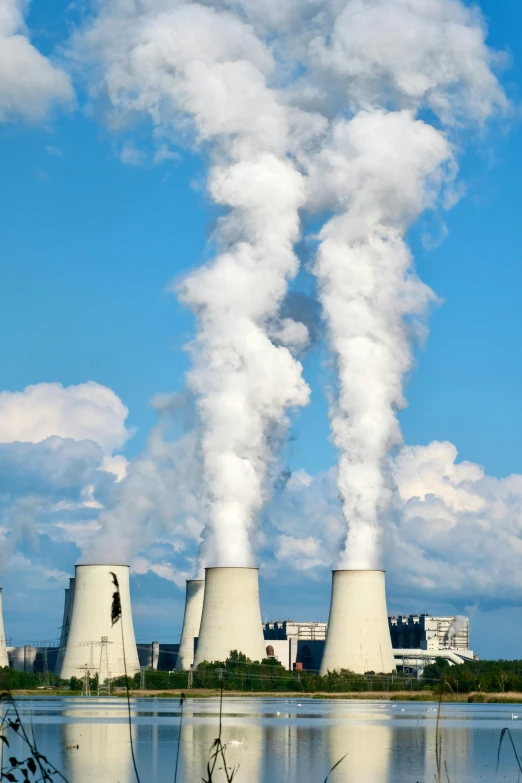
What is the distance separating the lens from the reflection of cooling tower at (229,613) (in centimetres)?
4825

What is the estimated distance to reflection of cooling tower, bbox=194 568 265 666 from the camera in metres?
48.2

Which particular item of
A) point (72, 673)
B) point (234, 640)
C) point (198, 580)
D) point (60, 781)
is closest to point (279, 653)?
point (198, 580)

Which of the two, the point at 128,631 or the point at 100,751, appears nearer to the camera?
the point at 100,751

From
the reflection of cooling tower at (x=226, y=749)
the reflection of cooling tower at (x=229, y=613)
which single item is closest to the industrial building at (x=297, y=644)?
the reflection of cooling tower at (x=229, y=613)

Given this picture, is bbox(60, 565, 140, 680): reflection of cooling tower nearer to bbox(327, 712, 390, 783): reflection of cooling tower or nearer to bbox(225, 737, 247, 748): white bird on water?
bbox(327, 712, 390, 783): reflection of cooling tower

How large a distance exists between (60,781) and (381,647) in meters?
31.9

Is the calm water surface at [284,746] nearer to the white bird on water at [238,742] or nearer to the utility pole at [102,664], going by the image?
the white bird on water at [238,742]

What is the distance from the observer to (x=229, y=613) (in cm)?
4859

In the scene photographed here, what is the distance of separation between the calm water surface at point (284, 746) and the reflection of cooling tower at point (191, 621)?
949 inches

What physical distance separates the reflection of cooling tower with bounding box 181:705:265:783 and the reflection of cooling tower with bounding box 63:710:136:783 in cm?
102

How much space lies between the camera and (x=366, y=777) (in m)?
17.5

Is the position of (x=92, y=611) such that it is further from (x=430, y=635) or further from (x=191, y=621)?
(x=430, y=635)

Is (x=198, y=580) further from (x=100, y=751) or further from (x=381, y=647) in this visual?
→ (x=100, y=751)

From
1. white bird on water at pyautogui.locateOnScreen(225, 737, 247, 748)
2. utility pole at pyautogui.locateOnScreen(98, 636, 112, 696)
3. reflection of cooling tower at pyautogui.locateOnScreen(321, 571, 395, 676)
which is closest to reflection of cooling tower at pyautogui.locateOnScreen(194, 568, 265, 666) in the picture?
reflection of cooling tower at pyautogui.locateOnScreen(321, 571, 395, 676)
